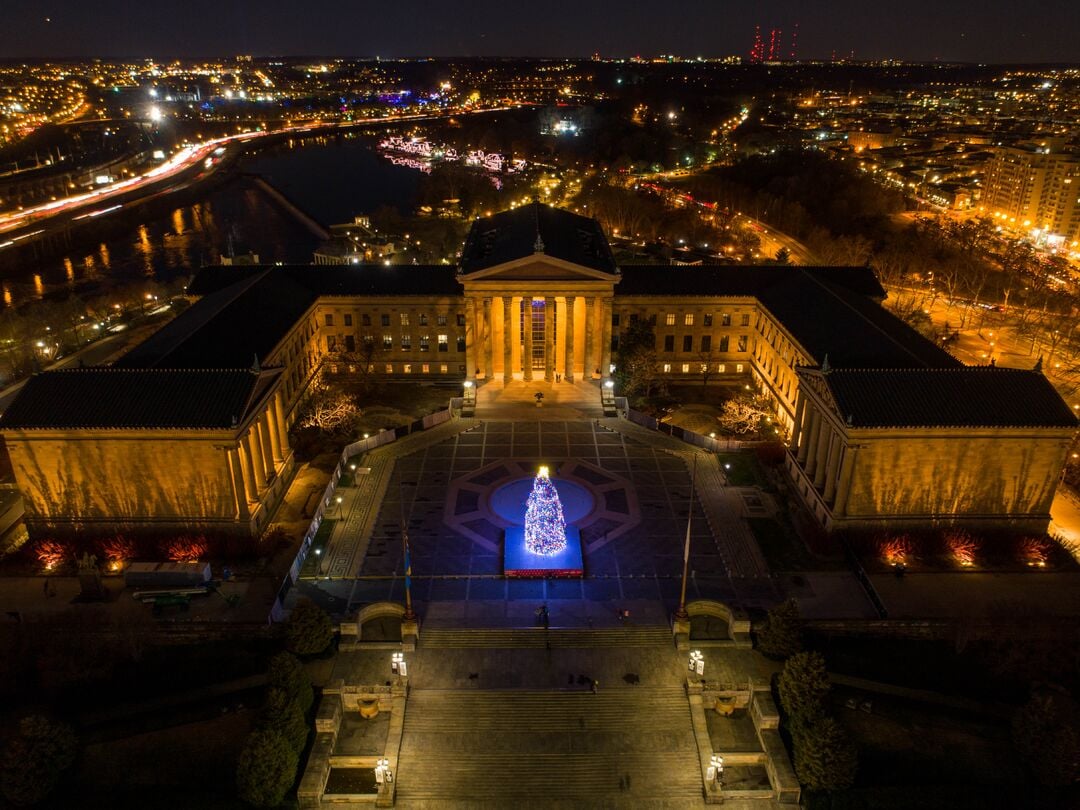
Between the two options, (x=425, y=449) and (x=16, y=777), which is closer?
(x=16, y=777)

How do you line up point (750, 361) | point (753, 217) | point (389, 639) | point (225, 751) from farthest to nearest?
point (753, 217)
point (750, 361)
point (389, 639)
point (225, 751)

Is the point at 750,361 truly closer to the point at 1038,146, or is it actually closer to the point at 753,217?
the point at 753,217

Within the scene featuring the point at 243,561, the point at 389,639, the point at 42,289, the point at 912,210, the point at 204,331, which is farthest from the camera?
the point at 912,210

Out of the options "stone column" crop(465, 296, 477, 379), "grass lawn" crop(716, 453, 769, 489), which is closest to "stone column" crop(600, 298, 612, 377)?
"stone column" crop(465, 296, 477, 379)

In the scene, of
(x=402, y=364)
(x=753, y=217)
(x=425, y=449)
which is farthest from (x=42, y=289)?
(x=753, y=217)

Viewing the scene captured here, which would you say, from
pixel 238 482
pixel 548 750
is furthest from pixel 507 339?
pixel 548 750

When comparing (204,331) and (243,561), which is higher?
(204,331)

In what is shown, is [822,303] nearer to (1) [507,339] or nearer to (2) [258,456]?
(1) [507,339]

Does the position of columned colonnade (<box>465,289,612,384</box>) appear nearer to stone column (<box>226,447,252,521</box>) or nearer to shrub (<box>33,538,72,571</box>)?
stone column (<box>226,447,252,521</box>)

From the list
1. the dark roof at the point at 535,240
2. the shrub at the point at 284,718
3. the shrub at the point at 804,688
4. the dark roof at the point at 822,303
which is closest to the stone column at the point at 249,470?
the shrub at the point at 284,718
